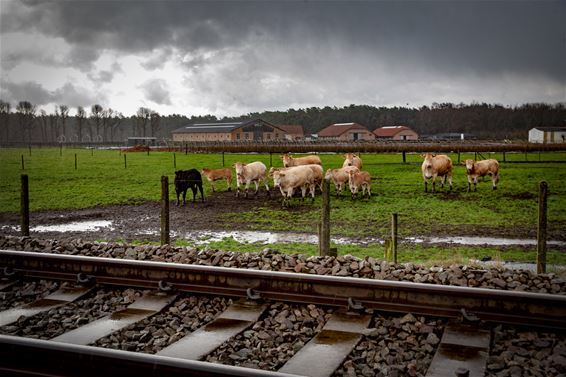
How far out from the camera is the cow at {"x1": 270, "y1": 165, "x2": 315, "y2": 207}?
77.4ft

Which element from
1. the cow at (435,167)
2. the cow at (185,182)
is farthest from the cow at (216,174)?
the cow at (435,167)

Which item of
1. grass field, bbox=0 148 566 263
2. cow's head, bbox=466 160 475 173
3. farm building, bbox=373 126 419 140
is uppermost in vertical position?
farm building, bbox=373 126 419 140

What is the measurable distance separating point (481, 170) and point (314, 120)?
5317 cm

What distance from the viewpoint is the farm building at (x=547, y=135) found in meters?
41.4

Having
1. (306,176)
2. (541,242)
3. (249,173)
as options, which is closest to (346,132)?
(249,173)

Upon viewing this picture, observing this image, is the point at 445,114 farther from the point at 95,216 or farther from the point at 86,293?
the point at 86,293

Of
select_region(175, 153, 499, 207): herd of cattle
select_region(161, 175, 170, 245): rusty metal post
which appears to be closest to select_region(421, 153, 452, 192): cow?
select_region(175, 153, 499, 207): herd of cattle

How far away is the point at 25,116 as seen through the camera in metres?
99.2

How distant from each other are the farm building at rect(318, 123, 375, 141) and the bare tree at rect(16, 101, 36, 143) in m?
52.0

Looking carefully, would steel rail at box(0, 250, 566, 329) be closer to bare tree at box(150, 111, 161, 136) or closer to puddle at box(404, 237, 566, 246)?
puddle at box(404, 237, 566, 246)

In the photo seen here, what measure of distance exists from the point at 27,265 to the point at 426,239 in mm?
10812

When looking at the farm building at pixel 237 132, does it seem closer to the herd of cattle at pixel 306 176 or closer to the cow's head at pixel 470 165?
the herd of cattle at pixel 306 176

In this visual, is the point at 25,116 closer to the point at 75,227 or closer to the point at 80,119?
the point at 80,119

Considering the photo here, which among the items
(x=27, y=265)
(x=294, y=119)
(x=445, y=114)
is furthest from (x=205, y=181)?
(x=294, y=119)
